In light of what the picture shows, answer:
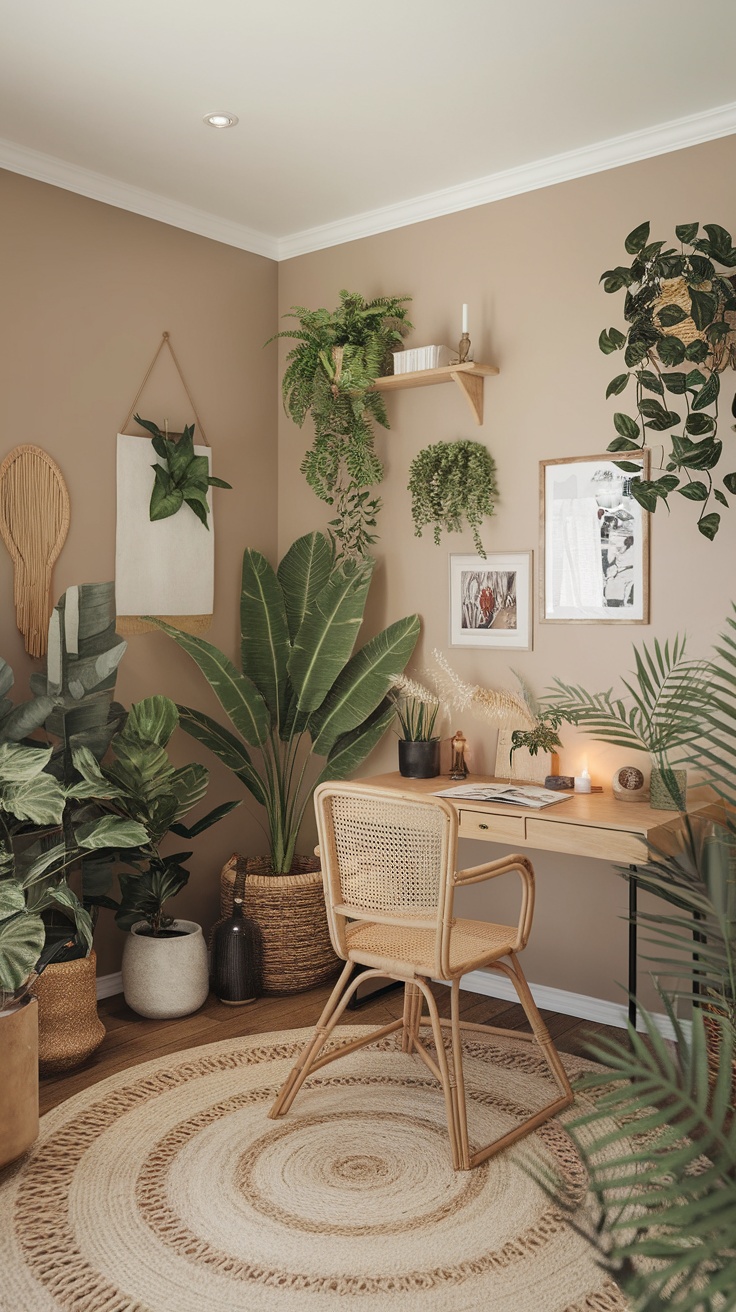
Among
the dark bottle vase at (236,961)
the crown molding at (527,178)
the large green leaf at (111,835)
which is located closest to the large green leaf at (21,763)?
the large green leaf at (111,835)

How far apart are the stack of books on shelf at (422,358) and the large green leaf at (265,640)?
37.9 inches

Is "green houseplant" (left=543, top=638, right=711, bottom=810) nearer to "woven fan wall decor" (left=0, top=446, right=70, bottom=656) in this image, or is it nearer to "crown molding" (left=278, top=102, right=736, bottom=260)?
"crown molding" (left=278, top=102, right=736, bottom=260)

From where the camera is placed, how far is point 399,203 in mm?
3977

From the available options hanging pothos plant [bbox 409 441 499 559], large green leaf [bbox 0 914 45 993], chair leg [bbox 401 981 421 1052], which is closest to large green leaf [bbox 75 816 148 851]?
large green leaf [bbox 0 914 45 993]

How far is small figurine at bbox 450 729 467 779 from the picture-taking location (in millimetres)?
3766

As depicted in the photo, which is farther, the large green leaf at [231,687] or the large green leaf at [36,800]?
the large green leaf at [231,687]

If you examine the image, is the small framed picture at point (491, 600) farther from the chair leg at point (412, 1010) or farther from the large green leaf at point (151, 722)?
the chair leg at point (412, 1010)

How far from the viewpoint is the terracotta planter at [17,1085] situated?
8.14 feet

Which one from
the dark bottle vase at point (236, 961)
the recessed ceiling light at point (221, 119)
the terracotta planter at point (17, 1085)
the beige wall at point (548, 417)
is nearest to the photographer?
the terracotta planter at point (17, 1085)

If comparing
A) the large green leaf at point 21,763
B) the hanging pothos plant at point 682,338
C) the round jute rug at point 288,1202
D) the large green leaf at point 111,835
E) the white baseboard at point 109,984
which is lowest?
the round jute rug at point 288,1202

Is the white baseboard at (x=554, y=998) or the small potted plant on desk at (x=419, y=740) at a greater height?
the small potted plant on desk at (x=419, y=740)

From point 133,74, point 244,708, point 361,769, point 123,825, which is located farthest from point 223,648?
point 133,74

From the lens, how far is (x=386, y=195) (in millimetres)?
3908

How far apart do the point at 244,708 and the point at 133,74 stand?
2.06 meters
